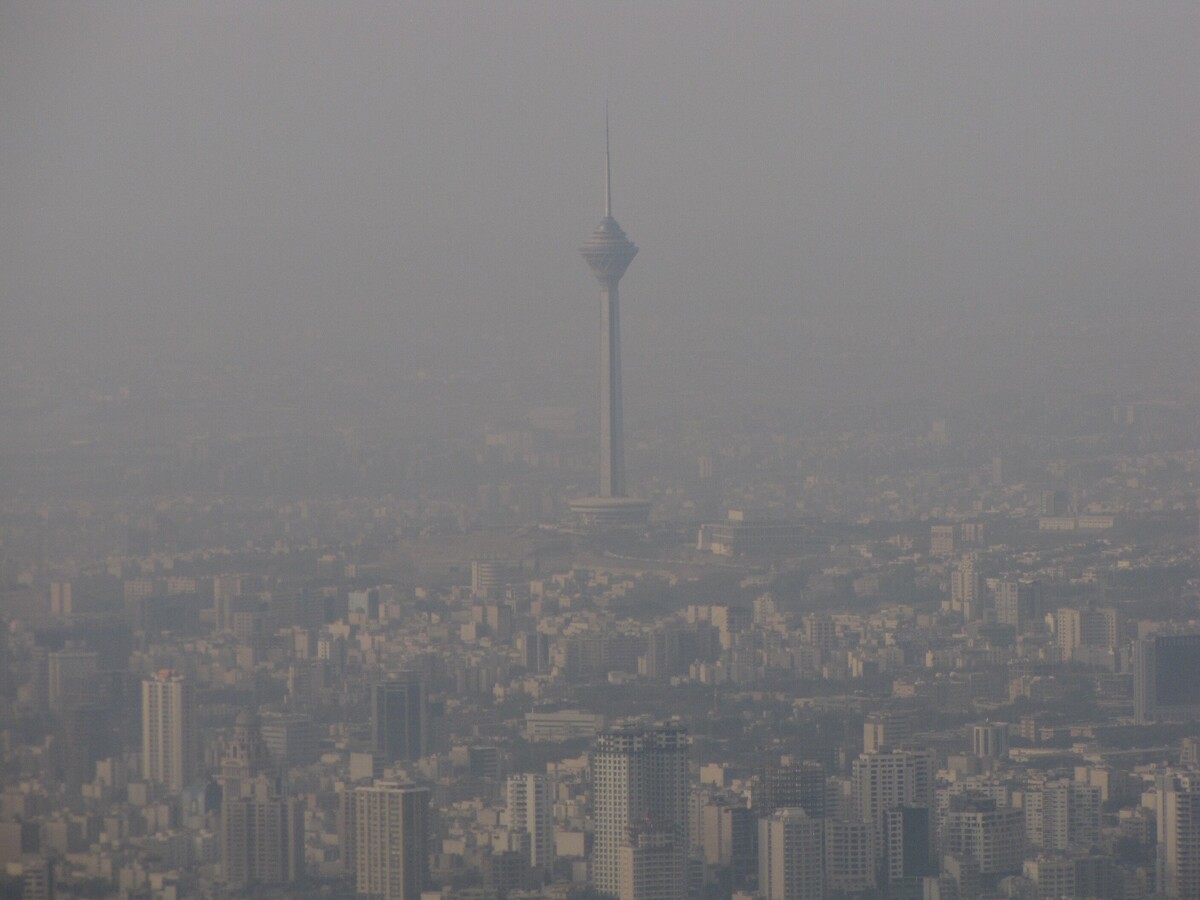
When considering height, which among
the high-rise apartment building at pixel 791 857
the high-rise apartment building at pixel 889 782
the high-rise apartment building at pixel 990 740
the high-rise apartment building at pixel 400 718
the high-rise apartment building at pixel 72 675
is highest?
the high-rise apartment building at pixel 72 675

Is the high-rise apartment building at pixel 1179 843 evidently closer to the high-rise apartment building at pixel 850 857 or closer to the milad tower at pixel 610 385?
the high-rise apartment building at pixel 850 857

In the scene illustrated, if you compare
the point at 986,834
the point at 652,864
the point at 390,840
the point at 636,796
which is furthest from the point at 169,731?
the point at 986,834

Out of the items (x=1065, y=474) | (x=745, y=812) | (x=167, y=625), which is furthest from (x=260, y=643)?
(x=1065, y=474)

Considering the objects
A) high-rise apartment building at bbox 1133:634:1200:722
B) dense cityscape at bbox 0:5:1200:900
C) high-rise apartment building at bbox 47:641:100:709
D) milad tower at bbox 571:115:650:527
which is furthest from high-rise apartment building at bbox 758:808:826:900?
milad tower at bbox 571:115:650:527

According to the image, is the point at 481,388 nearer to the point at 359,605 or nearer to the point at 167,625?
the point at 359,605

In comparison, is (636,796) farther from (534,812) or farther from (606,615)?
(606,615)

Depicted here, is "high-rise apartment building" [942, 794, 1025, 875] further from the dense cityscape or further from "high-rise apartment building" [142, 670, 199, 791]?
"high-rise apartment building" [142, 670, 199, 791]

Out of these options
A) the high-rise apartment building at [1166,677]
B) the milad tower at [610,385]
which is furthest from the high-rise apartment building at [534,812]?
the milad tower at [610,385]
